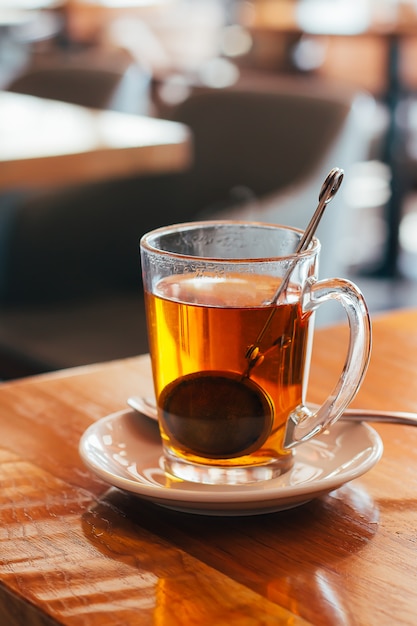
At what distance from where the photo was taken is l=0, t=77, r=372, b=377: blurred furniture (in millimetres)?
1619

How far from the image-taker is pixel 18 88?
2.60 meters

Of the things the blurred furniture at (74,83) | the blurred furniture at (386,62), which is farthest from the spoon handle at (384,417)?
the blurred furniture at (386,62)

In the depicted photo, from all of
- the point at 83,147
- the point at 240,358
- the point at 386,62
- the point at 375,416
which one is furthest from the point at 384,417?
the point at 386,62

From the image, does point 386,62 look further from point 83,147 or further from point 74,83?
point 83,147

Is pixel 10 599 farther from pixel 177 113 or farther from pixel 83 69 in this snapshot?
pixel 83 69

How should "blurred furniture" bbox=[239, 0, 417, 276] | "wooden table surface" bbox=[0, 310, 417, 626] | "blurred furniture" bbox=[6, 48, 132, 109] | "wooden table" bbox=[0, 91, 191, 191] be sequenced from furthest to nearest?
"blurred furniture" bbox=[239, 0, 417, 276], "blurred furniture" bbox=[6, 48, 132, 109], "wooden table" bbox=[0, 91, 191, 191], "wooden table surface" bbox=[0, 310, 417, 626]

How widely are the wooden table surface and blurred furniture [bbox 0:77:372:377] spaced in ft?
3.07

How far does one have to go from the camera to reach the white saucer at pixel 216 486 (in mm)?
505

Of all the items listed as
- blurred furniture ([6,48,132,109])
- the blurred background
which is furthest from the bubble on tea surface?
blurred furniture ([6,48,132,109])

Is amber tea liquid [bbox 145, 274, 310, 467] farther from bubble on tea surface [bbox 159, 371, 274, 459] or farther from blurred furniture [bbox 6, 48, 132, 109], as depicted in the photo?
blurred furniture [bbox 6, 48, 132, 109]

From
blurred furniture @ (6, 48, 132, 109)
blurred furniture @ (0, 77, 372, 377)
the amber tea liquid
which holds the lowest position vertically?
blurred furniture @ (0, 77, 372, 377)

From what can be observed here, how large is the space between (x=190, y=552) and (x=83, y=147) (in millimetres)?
1232

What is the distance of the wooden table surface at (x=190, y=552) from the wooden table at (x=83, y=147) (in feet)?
3.10

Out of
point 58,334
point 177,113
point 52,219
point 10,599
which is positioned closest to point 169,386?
point 10,599
